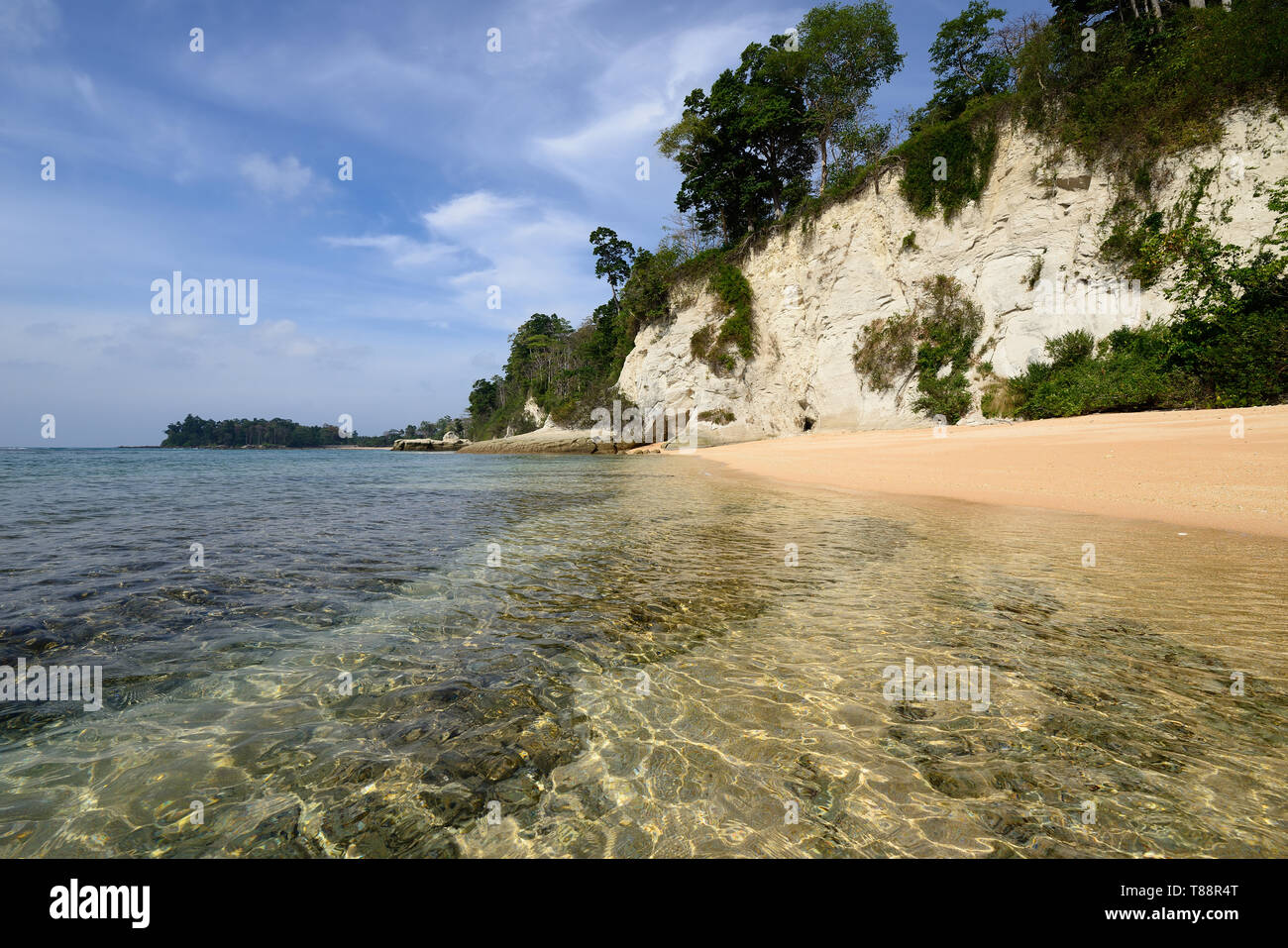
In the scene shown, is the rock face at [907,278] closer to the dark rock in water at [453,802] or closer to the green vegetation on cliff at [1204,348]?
the green vegetation on cliff at [1204,348]

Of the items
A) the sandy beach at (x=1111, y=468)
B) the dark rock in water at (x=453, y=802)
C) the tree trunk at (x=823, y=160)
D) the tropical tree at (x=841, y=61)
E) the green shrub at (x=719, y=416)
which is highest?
the tropical tree at (x=841, y=61)

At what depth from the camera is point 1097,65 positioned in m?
23.7

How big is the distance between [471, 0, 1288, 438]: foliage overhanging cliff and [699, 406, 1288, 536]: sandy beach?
4.83 m

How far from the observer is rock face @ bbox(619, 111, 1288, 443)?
787 inches

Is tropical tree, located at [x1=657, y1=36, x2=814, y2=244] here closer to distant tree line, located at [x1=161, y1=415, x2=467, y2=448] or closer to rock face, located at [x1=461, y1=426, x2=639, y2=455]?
rock face, located at [x1=461, y1=426, x2=639, y2=455]

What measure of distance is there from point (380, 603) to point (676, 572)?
3360mm

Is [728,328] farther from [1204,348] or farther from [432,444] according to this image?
[432,444]

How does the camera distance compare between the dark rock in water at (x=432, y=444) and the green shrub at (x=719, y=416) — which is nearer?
the green shrub at (x=719, y=416)

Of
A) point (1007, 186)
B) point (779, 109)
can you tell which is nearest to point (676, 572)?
point (1007, 186)

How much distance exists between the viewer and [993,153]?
2677cm

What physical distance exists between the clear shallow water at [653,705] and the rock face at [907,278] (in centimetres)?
2113

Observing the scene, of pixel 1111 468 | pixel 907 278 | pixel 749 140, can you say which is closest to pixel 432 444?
pixel 749 140

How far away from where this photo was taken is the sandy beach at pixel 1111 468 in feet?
28.7

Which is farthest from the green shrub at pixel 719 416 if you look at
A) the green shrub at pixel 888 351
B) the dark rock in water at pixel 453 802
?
the dark rock in water at pixel 453 802
